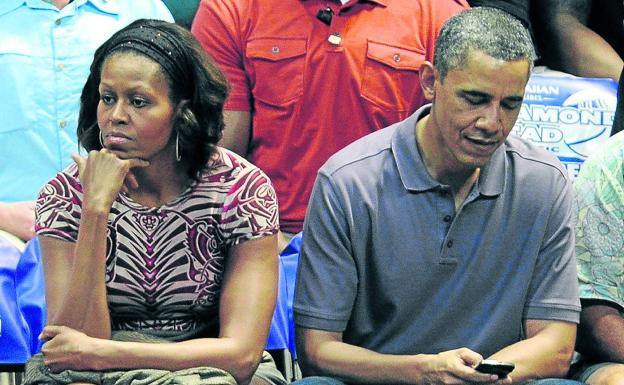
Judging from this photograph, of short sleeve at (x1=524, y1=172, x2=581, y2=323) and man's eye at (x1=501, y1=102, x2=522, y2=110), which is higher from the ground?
man's eye at (x1=501, y1=102, x2=522, y2=110)

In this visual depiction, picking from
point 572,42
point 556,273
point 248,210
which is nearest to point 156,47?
point 248,210

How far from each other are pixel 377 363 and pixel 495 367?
0.89 feet

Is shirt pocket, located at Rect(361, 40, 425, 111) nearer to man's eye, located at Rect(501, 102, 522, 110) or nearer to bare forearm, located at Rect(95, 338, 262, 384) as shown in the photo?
man's eye, located at Rect(501, 102, 522, 110)

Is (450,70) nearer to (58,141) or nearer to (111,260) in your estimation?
(111,260)

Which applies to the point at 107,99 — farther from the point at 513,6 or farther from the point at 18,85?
the point at 513,6

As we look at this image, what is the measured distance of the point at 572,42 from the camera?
13.7 ft

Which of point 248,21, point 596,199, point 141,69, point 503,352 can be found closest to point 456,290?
point 503,352

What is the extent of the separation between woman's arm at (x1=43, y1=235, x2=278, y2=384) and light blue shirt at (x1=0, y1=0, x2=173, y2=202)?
3.38 ft

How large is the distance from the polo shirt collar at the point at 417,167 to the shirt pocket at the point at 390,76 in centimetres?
70

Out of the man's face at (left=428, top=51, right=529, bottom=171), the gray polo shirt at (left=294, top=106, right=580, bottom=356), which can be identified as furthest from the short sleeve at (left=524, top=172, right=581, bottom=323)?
the man's face at (left=428, top=51, right=529, bottom=171)

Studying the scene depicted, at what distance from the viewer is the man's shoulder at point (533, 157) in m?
2.85

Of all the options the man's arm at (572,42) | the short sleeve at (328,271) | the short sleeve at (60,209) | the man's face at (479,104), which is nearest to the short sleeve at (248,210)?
the short sleeve at (328,271)

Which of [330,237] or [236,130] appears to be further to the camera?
[236,130]

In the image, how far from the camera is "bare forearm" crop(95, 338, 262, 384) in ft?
8.36
